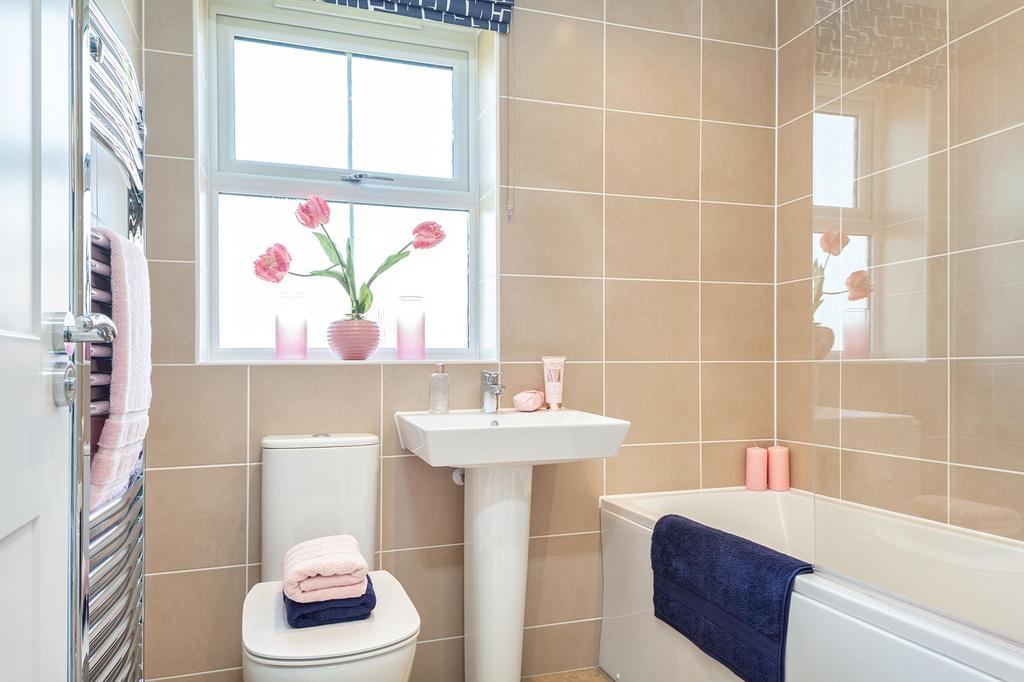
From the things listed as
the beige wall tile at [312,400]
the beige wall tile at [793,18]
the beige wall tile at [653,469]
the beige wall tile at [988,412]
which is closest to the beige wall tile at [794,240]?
the beige wall tile at [793,18]

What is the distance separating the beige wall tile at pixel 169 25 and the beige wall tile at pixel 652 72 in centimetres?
137

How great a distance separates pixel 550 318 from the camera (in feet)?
7.61

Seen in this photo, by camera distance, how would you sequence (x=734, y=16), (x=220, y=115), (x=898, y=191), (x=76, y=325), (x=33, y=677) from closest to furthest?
(x=33, y=677) < (x=76, y=325) < (x=898, y=191) < (x=220, y=115) < (x=734, y=16)

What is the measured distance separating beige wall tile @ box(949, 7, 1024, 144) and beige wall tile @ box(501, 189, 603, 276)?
4.18 ft

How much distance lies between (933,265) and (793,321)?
4.39 ft

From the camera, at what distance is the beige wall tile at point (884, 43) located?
1234 millimetres

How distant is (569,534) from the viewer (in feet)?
7.58

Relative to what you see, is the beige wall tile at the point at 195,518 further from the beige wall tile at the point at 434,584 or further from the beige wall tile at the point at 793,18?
the beige wall tile at the point at 793,18

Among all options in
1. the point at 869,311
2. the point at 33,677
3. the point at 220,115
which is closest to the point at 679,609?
the point at 869,311

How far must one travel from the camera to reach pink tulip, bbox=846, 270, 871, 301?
136 cm

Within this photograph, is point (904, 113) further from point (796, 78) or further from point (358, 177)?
point (358, 177)

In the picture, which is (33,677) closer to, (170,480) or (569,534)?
(170,480)

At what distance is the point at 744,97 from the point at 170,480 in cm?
242

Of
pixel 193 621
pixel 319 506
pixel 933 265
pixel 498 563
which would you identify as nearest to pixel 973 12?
pixel 933 265
